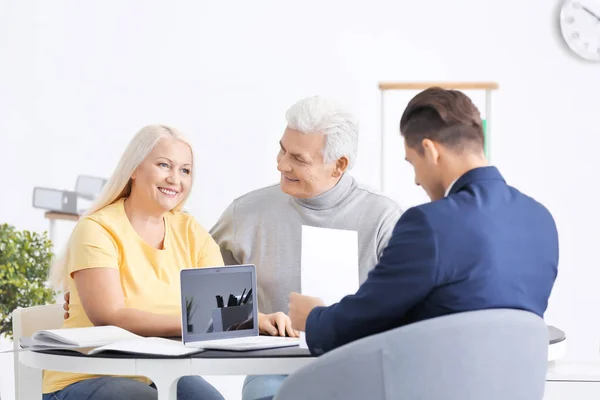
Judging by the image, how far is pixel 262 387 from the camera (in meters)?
2.24

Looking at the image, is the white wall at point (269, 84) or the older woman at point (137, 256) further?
the white wall at point (269, 84)

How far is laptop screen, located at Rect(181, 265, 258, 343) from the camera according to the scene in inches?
71.7

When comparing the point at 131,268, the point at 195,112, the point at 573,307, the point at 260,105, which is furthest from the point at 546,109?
the point at 131,268

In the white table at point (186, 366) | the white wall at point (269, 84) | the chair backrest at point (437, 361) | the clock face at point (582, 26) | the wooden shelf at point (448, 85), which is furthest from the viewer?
the clock face at point (582, 26)

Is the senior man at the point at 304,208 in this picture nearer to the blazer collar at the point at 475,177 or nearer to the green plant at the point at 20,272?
the blazer collar at the point at 475,177

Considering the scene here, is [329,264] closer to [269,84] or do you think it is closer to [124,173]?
[124,173]

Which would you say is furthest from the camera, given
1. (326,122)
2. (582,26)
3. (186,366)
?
(582,26)

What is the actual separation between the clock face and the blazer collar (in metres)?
3.68

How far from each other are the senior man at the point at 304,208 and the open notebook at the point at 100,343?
1.77 feet

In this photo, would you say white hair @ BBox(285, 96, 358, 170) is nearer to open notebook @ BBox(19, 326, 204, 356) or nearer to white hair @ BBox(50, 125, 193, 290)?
white hair @ BBox(50, 125, 193, 290)

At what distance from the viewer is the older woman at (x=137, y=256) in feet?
6.57

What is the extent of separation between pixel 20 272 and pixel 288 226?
5.21 feet

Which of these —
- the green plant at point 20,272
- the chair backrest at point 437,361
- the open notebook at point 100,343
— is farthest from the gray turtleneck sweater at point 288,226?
the green plant at point 20,272

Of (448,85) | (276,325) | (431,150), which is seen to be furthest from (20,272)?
(431,150)
